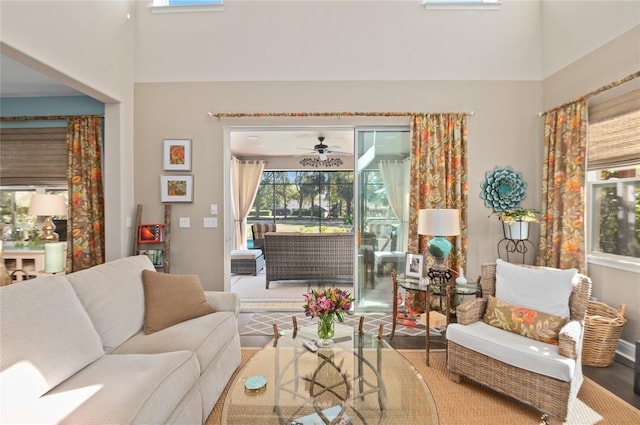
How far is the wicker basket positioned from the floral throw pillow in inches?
33.0

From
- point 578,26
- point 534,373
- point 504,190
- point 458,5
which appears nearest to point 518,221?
point 504,190

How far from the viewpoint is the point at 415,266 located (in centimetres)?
321

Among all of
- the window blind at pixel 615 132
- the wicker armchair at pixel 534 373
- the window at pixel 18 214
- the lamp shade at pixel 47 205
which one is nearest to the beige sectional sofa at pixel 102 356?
the wicker armchair at pixel 534 373

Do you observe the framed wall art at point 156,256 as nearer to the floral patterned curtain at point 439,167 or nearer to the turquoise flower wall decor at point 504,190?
the floral patterned curtain at point 439,167

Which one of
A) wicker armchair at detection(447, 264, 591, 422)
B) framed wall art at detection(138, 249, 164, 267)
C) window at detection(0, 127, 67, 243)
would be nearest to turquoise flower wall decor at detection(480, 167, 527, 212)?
wicker armchair at detection(447, 264, 591, 422)

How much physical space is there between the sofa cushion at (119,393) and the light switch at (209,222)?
→ 7.13ft

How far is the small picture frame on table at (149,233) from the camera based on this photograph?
3.80 meters

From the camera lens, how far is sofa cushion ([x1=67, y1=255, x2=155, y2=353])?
1.98m

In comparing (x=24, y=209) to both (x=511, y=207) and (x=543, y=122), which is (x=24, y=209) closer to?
(x=511, y=207)

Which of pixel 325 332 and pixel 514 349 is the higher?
pixel 325 332

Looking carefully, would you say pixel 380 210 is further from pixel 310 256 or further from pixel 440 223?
pixel 310 256

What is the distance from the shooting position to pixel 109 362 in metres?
1.77

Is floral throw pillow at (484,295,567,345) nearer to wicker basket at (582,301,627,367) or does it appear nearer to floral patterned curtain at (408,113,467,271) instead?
wicker basket at (582,301,627,367)

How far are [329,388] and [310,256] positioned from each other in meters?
3.36
